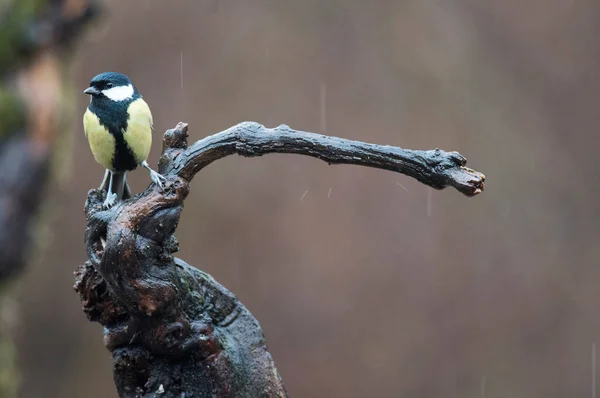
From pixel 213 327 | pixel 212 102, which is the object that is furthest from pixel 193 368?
pixel 212 102

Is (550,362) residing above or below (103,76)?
below

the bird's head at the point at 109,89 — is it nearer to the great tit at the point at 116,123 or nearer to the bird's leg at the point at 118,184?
the great tit at the point at 116,123

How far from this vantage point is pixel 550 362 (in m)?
3.42

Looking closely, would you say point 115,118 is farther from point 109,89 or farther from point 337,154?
point 337,154

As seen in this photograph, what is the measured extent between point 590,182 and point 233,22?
197 centimetres

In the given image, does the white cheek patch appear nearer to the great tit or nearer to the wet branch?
the great tit

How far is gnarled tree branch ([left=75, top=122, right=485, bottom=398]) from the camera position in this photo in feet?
4.18

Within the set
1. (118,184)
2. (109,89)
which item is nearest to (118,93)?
(109,89)

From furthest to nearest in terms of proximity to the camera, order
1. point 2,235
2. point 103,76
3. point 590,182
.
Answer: point 590,182 < point 2,235 < point 103,76

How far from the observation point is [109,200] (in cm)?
141

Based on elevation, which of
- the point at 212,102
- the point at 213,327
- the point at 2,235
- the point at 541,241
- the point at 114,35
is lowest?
the point at 213,327

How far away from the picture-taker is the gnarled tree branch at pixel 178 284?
1.27 meters

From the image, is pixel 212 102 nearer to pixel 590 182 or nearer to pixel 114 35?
pixel 114 35

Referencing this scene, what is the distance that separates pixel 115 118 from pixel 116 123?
0.01 m
